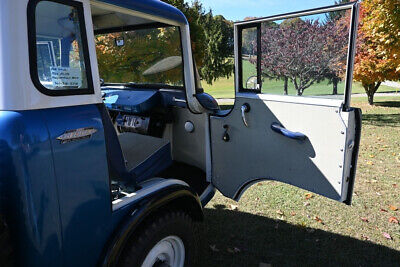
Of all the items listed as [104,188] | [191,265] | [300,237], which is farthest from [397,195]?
[104,188]

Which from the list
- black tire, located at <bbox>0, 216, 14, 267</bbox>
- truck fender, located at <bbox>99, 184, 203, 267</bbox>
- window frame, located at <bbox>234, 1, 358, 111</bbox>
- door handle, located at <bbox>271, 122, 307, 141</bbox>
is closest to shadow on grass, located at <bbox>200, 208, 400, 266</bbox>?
truck fender, located at <bbox>99, 184, 203, 267</bbox>

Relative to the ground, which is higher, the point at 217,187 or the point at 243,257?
the point at 217,187

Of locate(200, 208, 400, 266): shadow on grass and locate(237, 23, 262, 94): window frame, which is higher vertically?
locate(237, 23, 262, 94): window frame

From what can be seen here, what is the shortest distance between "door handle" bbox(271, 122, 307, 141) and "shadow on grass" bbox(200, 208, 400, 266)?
51.7 inches

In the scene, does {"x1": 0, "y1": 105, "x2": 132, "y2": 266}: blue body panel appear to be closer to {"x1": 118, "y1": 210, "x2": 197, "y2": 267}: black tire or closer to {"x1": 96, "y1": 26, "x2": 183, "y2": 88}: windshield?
{"x1": 118, "y1": 210, "x2": 197, "y2": 267}: black tire

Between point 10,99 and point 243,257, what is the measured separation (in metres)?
2.52

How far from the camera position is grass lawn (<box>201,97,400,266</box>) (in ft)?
10.1

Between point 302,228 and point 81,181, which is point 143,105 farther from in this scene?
point 302,228

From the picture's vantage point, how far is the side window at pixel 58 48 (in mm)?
1551

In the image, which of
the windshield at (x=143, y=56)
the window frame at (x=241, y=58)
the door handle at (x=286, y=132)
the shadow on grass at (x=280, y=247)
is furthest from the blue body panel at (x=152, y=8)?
the shadow on grass at (x=280, y=247)

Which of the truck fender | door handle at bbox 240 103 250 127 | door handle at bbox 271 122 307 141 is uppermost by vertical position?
door handle at bbox 240 103 250 127

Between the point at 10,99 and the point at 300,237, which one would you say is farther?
the point at 300,237

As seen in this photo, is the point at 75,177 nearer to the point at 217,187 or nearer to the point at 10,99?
the point at 10,99

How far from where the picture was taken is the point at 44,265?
1.61m
